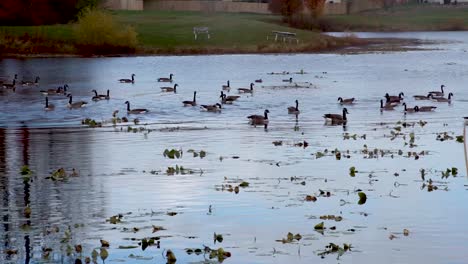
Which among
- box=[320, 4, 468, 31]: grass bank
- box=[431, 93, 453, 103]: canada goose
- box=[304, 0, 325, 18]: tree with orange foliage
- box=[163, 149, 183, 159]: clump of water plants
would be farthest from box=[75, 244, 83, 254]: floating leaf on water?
box=[304, 0, 325, 18]: tree with orange foliage

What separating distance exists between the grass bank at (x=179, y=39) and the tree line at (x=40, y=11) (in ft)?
13.3

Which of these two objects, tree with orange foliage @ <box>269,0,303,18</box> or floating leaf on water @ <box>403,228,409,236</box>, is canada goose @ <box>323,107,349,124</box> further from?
tree with orange foliage @ <box>269,0,303,18</box>

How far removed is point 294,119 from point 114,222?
20.5 m

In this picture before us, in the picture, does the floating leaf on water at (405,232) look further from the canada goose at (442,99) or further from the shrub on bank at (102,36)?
the shrub on bank at (102,36)

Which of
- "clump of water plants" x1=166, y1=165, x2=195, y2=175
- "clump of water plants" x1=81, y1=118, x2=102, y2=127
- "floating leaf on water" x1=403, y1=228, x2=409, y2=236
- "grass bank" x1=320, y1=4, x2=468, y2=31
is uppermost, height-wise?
"grass bank" x1=320, y1=4, x2=468, y2=31

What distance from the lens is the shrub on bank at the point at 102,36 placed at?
3509 inches

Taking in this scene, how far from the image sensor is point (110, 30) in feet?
295

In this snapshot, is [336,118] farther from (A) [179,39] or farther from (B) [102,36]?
(A) [179,39]

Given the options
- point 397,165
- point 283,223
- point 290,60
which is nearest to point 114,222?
point 283,223

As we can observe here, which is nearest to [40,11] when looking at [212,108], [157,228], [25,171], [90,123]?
[212,108]

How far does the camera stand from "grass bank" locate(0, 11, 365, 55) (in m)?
88.7

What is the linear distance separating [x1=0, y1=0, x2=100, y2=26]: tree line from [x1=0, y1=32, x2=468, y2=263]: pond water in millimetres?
51567

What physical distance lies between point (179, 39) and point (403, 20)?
54.9 m

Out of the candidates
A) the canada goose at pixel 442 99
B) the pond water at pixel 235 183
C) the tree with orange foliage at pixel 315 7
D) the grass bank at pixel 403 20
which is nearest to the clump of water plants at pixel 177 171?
the pond water at pixel 235 183
